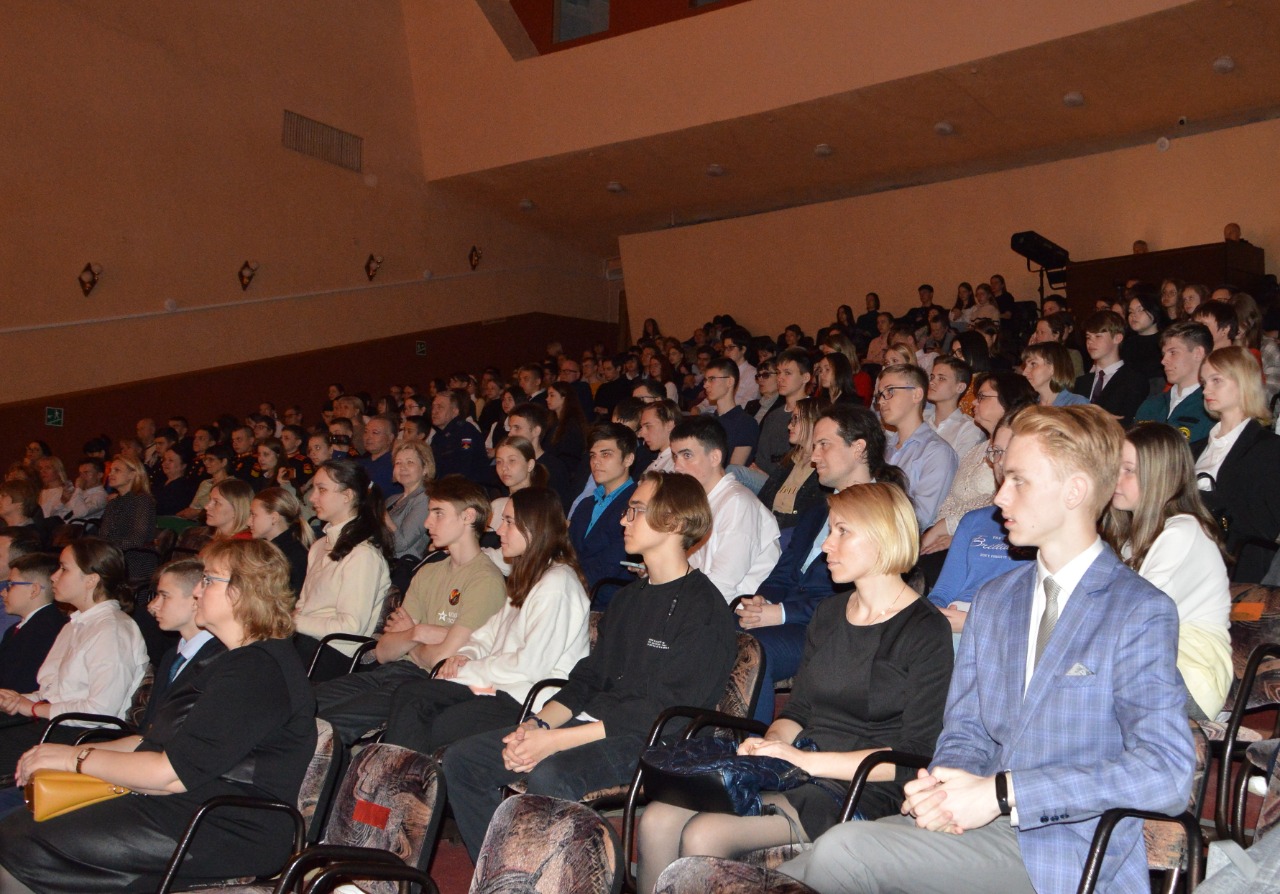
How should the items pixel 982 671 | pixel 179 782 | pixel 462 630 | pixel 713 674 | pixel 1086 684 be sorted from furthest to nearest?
pixel 462 630 → pixel 713 674 → pixel 179 782 → pixel 982 671 → pixel 1086 684

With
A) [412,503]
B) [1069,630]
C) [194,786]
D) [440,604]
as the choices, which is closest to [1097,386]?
[412,503]

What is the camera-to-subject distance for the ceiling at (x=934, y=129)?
9547 millimetres

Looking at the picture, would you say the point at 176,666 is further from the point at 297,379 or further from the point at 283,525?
the point at 297,379

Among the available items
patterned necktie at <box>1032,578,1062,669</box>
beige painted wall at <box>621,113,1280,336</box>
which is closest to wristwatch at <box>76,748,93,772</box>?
patterned necktie at <box>1032,578,1062,669</box>

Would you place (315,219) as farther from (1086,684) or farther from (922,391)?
(1086,684)

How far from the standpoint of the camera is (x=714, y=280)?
14430 mm

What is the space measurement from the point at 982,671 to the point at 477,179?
1221 centimetres

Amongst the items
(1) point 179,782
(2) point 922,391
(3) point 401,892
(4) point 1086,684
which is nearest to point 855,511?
(4) point 1086,684

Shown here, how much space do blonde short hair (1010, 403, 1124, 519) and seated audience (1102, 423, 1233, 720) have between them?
637mm

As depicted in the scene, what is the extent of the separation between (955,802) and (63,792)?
2174mm

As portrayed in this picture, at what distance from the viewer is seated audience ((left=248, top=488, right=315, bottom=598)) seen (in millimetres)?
5238

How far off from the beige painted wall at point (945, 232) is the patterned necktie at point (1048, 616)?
33.2 ft

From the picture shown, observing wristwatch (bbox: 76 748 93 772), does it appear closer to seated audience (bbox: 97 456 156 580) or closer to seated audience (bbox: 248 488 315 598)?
seated audience (bbox: 248 488 315 598)

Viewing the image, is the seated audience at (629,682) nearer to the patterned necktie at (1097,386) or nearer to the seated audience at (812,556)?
the seated audience at (812,556)
